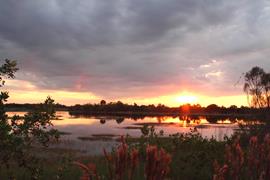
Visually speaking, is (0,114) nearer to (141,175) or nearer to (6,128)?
(6,128)

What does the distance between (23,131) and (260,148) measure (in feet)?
19.9

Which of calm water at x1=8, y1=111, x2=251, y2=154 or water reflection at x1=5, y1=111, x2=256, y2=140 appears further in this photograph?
water reflection at x1=5, y1=111, x2=256, y2=140

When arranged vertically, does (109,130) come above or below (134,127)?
below

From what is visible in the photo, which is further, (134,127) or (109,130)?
(134,127)

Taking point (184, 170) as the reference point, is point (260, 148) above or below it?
above

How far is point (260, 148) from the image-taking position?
15.3ft

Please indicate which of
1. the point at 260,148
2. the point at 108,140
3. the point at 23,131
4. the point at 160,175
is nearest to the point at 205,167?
the point at 23,131

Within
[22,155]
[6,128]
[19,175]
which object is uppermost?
[6,128]

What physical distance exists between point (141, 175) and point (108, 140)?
25.8 metres

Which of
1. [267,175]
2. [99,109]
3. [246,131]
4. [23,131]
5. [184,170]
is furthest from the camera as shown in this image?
[99,109]

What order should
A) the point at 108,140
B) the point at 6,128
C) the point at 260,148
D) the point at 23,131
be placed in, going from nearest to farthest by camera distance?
1. the point at 260,148
2. the point at 6,128
3. the point at 23,131
4. the point at 108,140

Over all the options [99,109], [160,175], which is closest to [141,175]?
[160,175]

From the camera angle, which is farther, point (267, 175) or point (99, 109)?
point (99, 109)

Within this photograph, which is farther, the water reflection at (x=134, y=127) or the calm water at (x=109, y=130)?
the water reflection at (x=134, y=127)
